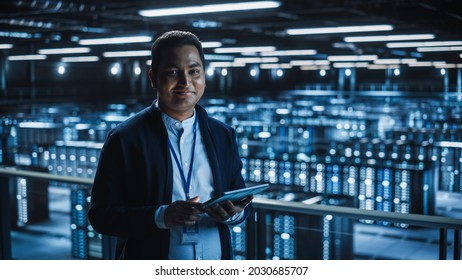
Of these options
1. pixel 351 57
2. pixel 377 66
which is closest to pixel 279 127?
pixel 351 57

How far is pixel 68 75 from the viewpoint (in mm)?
18516

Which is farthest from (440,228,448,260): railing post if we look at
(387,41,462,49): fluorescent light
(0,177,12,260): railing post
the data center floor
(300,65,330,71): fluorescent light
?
(300,65,330,71): fluorescent light

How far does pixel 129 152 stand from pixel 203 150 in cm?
22

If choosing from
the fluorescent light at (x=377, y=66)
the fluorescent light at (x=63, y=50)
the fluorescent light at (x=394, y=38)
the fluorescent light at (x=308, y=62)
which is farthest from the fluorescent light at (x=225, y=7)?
the fluorescent light at (x=308, y=62)

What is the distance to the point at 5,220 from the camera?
3.46 m

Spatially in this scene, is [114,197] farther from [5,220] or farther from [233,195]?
[5,220]

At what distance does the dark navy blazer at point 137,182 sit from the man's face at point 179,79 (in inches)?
2.5

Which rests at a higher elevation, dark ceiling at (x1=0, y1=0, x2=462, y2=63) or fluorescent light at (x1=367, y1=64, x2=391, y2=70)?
dark ceiling at (x1=0, y1=0, x2=462, y2=63)

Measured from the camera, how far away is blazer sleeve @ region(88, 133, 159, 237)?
5.20 ft

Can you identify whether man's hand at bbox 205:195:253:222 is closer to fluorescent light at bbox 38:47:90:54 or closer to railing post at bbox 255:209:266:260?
railing post at bbox 255:209:266:260

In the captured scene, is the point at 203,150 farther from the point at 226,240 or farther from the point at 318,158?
the point at 318,158

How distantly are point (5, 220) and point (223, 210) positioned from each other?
7.68 feet

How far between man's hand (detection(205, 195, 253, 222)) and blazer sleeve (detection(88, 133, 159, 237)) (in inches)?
6.7
